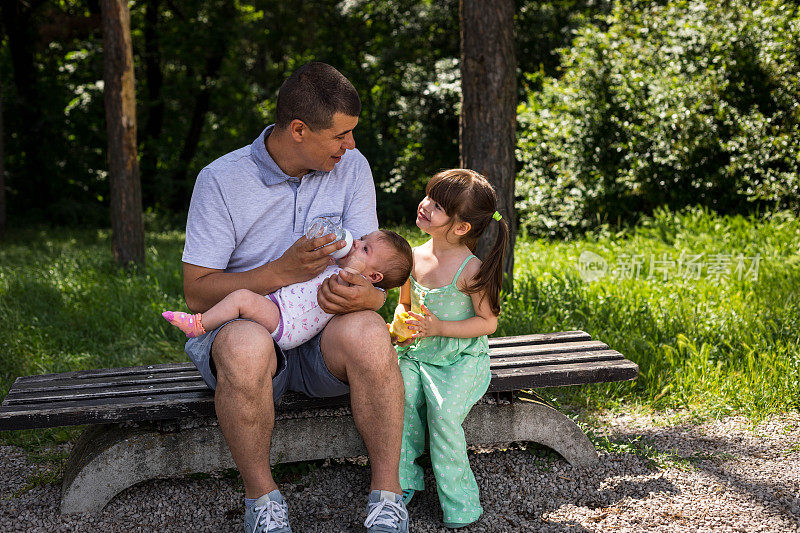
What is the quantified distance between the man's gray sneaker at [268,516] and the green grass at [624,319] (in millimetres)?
1628

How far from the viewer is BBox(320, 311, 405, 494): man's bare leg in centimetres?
250

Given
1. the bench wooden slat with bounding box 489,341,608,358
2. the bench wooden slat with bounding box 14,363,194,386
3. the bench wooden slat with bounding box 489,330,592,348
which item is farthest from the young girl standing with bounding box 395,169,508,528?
Answer: the bench wooden slat with bounding box 14,363,194,386

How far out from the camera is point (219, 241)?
2719 mm

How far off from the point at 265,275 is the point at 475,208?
0.84 m

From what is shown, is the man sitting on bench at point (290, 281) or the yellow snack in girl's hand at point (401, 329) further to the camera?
the yellow snack in girl's hand at point (401, 329)

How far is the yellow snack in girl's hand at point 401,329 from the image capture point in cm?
283

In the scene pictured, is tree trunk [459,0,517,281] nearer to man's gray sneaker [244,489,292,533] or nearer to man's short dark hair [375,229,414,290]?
man's short dark hair [375,229,414,290]

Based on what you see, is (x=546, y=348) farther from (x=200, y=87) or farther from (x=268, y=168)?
(x=200, y=87)

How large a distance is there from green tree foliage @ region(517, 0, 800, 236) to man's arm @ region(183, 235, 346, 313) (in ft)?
20.1

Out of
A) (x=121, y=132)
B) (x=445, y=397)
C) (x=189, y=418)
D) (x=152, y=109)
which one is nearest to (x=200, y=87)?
(x=152, y=109)

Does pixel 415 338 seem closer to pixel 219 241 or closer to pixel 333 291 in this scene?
pixel 333 291

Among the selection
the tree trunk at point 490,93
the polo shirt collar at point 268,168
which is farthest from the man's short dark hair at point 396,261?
the tree trunk at point 490,93

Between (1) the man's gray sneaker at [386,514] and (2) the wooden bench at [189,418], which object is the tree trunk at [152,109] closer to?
(2) the wooden bench at [189,418]

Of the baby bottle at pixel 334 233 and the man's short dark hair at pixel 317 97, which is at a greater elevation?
the man's short dark hair at pixel 317 97
